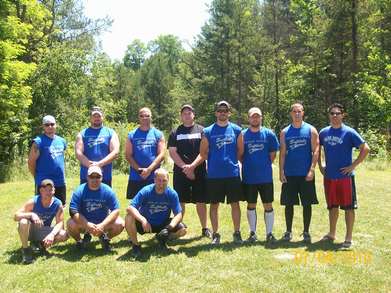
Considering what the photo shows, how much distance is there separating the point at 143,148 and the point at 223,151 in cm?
121

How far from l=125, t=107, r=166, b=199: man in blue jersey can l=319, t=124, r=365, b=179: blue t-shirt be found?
8.05 ft

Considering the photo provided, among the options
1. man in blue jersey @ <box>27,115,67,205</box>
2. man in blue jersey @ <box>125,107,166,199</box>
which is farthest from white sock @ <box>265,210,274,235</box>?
man in blue jersey @ <box>27,115,67,205</box>

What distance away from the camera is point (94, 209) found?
6582mm

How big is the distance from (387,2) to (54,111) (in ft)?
62.0

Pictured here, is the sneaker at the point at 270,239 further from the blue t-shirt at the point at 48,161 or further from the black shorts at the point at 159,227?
the blue t-shirt at the point at 48,161

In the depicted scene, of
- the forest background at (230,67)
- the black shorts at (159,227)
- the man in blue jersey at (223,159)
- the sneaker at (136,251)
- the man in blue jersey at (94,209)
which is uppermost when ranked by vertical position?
the forest background at (230,67)

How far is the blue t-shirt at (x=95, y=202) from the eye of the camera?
6.56 meters

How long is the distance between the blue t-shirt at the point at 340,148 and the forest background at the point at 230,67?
12222mm

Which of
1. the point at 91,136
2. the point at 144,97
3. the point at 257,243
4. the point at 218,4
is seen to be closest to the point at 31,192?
the point at 91,136

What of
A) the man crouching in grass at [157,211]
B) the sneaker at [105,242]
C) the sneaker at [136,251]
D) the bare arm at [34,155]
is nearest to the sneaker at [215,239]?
the man crouching in grass at [157,211]

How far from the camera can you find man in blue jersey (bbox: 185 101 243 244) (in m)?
6.86

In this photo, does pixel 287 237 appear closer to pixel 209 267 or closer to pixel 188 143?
pixel 209 267

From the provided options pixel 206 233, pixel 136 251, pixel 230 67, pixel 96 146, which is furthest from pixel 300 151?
pixel 230 67

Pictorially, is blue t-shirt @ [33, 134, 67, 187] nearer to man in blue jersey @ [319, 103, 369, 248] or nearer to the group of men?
the group of men
